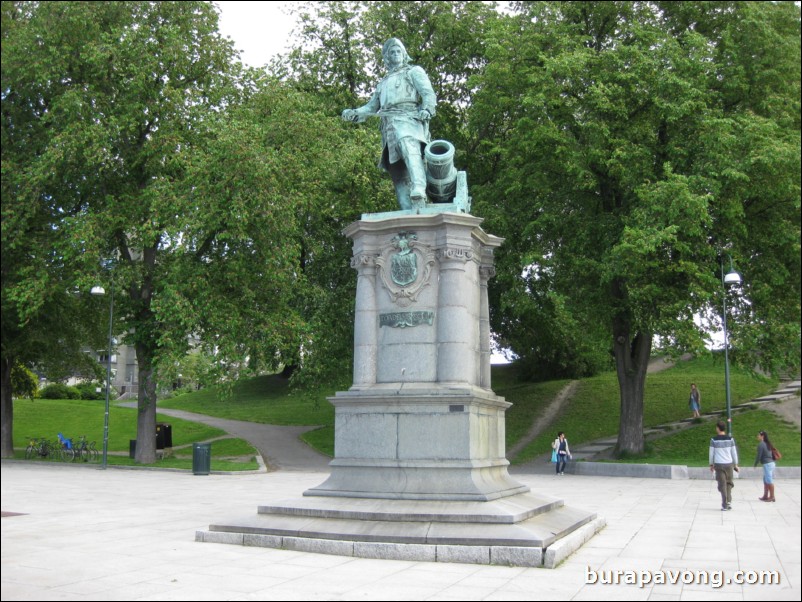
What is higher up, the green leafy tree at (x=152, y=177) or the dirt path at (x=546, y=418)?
the green leafy tree at (x=152, y=177)

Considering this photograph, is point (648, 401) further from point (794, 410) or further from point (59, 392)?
point (59, 392)

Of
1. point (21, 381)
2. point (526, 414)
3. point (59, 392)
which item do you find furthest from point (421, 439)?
point (59, 392)

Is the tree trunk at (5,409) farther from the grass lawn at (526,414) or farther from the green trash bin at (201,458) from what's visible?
the green trash bin at (201,458)

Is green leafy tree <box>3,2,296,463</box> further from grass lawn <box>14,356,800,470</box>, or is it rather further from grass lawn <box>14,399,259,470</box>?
grass lawn <box>14,399,259,470</box>

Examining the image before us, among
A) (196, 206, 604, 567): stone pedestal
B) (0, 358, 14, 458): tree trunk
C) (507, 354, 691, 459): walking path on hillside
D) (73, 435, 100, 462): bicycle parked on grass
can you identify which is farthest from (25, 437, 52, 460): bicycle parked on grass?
(196, 206, 604, 567): stone pedestal

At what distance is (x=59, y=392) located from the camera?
59219 mm

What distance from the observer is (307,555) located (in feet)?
33.5

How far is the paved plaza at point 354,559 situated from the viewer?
26.8 feet

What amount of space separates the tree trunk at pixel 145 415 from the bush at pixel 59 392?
1228 inches

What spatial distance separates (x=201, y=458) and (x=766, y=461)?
17201 mm

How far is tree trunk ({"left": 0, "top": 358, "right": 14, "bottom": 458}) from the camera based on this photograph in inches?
1282

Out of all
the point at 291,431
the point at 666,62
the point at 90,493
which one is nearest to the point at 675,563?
the point at 90,493

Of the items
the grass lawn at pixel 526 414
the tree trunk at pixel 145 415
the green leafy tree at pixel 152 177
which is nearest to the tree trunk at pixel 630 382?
the grass lawn at pixel 526 414

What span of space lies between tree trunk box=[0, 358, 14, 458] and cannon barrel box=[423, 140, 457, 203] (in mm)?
25124
